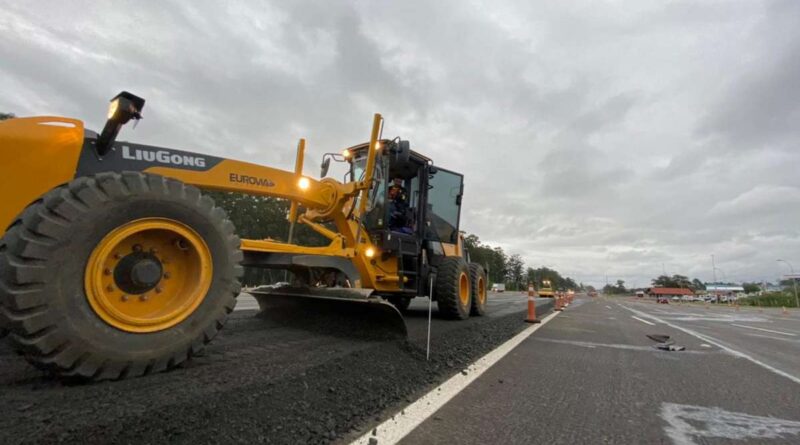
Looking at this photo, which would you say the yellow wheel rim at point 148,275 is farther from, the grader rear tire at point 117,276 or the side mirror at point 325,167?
the side mirror at point 325,167

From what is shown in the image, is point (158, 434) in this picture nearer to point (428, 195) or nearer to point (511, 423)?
point (511, 423)

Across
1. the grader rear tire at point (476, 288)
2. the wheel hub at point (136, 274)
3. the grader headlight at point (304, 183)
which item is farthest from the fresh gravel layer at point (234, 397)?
the grader rear tire at point (476, 288)

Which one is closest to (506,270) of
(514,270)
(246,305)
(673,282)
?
(514,270)

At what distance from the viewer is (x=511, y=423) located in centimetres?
262

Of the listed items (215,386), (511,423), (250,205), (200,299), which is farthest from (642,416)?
(250,205)

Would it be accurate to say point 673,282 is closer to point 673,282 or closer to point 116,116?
point 673,282

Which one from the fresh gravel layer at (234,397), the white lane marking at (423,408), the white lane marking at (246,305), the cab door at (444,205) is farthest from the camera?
the white lane marking at (246,305)

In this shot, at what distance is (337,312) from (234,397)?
2371 millimetres

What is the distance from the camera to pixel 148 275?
261cm

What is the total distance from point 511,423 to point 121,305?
2572 mm

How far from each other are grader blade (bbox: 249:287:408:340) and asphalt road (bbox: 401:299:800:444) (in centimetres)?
101

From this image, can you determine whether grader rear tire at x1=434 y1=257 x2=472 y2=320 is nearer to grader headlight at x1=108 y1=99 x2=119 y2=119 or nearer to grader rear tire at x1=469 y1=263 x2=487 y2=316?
grader rear tire at x1=469 y1=263 x2=487 y2=316

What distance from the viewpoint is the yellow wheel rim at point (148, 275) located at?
93.9 inches

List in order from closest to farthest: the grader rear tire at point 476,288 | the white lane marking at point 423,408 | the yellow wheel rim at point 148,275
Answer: the white lane marking at point 423,408 < the yellow wheel rim at point 148,275 < the grader rear tire at point 476,288
